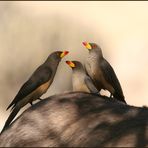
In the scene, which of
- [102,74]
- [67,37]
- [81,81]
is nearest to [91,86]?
[81,81]

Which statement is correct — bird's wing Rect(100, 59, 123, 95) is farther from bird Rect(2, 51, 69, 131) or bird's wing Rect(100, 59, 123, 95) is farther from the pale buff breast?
bird Rect(2, 51, 69, 131)

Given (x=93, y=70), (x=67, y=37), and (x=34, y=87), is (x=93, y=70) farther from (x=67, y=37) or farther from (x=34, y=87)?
(x=67, y=37)

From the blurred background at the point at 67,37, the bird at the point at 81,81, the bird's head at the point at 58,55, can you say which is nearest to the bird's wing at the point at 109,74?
the bird at the point at 81,81

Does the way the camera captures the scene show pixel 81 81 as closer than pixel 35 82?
Yes

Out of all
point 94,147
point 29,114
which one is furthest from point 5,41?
point 94,147

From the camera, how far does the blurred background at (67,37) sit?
58.6 feet

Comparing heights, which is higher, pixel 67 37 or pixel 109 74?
pixel 109 74

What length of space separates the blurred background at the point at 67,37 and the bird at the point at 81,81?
29.3ft

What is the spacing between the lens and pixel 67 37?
18.8 meters

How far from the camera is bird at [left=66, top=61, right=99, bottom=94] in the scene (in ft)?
27.4

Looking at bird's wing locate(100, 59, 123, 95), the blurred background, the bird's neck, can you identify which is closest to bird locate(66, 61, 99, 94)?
bird's wing locate(100, 59, 123, 95)

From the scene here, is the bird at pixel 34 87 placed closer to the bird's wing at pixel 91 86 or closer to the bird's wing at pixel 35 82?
the bird's wing at pixel 35 82

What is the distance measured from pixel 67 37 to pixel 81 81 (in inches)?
410

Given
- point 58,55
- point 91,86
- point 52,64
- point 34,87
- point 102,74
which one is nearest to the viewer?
point 91,86
